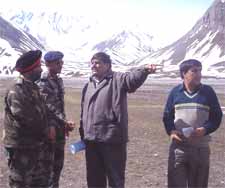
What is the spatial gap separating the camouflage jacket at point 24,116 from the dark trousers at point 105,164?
3.28ft

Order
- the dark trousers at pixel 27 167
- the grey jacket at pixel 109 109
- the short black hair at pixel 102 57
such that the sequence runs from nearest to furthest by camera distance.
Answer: the dark trousers at pixel 27 167, the grey jacket at pixel 109 109, the short black hair at pixel 102 57

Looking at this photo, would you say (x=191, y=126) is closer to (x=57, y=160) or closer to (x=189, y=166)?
(x=189, y=166)

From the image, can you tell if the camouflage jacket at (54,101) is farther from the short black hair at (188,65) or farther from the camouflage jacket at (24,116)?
the short black hair at (188,65)

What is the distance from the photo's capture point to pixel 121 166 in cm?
641

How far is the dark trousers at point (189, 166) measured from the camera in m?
5.93

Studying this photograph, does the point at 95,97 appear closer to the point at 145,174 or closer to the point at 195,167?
the point at 195,167

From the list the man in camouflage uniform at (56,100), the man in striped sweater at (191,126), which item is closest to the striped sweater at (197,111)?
the man in striped sweater at (191,126)

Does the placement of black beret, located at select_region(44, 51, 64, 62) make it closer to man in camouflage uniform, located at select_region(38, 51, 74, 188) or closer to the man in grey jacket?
man in camouflage uniform, located at select_region(38, 51, 74, 188)

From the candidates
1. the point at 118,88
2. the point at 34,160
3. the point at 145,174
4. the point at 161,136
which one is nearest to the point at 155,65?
the point at 118,88

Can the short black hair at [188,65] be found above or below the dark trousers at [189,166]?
above

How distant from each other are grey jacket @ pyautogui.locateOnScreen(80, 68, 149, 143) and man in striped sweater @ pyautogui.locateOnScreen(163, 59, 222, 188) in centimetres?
60

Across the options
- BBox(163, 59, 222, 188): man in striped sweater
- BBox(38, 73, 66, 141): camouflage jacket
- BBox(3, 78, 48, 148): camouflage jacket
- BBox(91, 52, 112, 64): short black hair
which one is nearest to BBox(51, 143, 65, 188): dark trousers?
BBox(38, 73, 66, 141): camouflage jacket

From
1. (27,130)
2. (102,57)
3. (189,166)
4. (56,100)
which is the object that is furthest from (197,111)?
(27,130)

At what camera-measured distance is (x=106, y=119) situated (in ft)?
20.5
